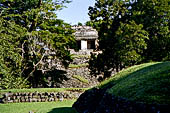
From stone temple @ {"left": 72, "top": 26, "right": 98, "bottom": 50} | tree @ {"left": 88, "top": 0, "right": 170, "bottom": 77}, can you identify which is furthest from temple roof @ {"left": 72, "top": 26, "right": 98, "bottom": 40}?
tree @ {"left": 88, "top": 0, "right": 170, "bottom": 77}

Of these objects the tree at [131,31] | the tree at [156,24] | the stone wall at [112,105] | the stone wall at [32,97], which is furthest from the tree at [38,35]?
the stone wall at [112,105]

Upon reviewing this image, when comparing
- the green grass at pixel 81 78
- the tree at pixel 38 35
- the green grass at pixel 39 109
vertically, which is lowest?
the green grass at pixel 81 78

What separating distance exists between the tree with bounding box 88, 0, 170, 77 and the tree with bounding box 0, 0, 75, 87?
363 centimetres

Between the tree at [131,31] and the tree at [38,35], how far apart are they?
3.63 meters

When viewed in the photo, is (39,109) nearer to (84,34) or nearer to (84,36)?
(84,36)

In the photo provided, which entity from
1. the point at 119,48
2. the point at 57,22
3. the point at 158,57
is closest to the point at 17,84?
the point at 57,22

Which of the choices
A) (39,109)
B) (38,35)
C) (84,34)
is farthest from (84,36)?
(39,109)

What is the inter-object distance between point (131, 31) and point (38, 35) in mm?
9102

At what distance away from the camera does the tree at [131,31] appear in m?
19.6

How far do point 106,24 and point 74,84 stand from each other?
8.73 meters

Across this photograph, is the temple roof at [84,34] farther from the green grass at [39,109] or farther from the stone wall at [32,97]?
the green grass at [39,109]

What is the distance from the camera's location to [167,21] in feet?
69.7

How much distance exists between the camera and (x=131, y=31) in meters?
19.7

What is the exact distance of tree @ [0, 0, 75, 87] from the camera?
73.8ft
